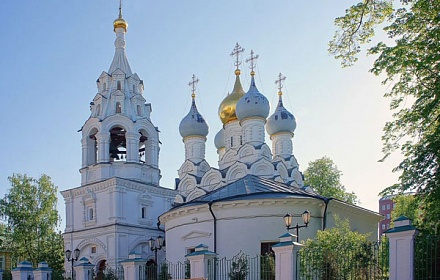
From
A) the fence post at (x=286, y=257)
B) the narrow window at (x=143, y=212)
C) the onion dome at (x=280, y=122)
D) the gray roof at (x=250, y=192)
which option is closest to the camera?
the fence post at (x=286, y=257)

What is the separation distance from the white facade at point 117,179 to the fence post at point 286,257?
64.6 feet

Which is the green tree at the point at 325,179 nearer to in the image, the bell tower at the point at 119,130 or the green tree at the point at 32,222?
the bell tower at the point at 119,130

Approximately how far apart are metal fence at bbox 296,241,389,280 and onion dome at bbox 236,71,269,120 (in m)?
21.2

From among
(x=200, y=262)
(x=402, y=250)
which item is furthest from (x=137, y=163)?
(x=402, y=250)

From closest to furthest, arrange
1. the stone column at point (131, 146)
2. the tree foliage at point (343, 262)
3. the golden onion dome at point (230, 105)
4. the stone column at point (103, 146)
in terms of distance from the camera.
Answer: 1. the tree foliage at point (343, 262)
2. the stone column at point (103, 146)
3. the stone column at point (131, 146)
4. the golden onion dome at point (230, 105)

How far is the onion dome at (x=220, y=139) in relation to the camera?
39.4 meters

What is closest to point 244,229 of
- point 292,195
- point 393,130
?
point 292,195

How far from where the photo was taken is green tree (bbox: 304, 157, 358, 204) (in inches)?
1609

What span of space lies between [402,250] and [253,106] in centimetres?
2356

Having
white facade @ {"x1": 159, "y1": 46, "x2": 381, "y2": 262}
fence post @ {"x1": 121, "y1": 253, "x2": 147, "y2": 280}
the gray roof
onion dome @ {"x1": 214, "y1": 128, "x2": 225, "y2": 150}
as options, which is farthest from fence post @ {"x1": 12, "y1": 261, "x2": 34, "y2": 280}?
onion dome @ {"x1": 214, "y1": 128, "x2": 225, "y2": 150}

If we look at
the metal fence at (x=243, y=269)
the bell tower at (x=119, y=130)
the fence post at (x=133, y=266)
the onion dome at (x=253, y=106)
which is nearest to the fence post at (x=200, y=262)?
the metal fence at (x=243, y=269)

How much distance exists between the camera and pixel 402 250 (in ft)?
32.0

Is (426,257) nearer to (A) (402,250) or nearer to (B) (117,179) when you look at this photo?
(A) (402,250)

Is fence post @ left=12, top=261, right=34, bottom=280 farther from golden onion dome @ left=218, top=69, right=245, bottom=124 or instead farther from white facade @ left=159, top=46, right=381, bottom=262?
golden onion dome @ left=218, top=69, right=245, bottom=124
